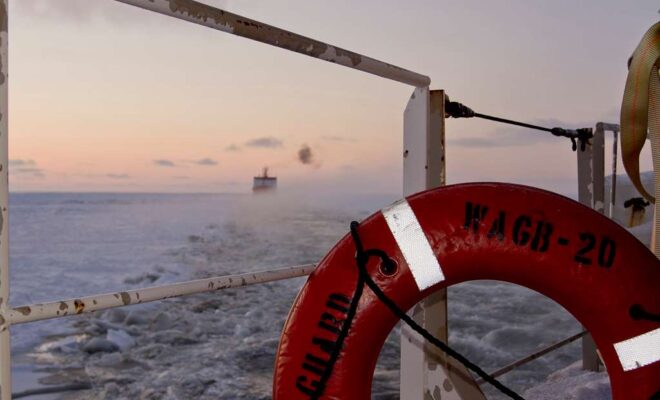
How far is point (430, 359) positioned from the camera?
4.64 ft

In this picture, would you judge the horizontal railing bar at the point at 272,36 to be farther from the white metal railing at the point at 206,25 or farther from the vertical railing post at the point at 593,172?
the vertical railing post at the point at 593,172

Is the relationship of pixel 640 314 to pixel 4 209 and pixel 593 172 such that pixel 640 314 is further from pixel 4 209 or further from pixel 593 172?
pixel 593 172

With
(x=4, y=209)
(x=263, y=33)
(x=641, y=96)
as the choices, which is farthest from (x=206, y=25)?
(x=641, y=96)

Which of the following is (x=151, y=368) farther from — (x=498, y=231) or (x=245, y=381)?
(x=498, y=231)

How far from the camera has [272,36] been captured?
113 cm

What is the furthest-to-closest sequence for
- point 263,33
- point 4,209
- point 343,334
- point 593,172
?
point 593,172
point 263,33
point 343,334
point 4,209

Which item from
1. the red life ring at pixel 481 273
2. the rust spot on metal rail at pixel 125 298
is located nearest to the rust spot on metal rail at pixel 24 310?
the rust spot on metal rail at pixel 125 298

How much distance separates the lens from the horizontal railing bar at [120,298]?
0.87 metres

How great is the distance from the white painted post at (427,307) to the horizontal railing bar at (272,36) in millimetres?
71

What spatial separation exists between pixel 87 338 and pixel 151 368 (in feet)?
6.35

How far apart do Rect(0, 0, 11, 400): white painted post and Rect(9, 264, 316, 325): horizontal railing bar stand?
23 millimetres

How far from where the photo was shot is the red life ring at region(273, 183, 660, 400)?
92 cm

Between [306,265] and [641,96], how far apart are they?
0.87 metres

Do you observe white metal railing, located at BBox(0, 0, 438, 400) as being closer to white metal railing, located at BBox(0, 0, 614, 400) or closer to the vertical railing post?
white metal railing, located at BBox(0, 0, 614, 400)
